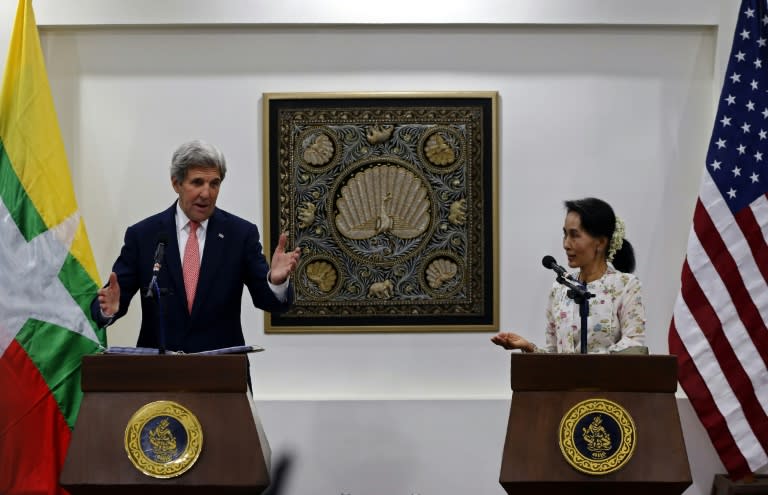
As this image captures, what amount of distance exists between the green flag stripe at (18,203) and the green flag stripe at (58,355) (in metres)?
0.38

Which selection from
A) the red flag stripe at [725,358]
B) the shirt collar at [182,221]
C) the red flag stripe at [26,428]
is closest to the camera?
the shirt collar at [182,221]

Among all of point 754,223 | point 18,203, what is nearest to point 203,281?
point 18,203

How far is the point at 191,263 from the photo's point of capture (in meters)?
3.20

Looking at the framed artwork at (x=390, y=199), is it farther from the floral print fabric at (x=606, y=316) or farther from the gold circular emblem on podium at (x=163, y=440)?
the gold circular emblem on podium at (x=163, y=440)

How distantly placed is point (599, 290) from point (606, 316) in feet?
0.32

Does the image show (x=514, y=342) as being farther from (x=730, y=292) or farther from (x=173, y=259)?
(x=730, y=292)

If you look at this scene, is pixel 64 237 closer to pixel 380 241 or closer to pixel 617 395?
pixel 380 241

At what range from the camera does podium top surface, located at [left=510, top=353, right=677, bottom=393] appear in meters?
2.69

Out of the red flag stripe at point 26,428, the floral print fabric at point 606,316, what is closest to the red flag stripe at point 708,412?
the floral print fabric at point 606,316

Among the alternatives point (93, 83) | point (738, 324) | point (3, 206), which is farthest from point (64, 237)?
point (738, 324)

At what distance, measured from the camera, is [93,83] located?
4445 millimetres

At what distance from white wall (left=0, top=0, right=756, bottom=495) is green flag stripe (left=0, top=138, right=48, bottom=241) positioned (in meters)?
0.60

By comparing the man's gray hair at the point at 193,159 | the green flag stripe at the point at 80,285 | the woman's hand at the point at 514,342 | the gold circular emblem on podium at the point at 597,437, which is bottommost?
the gold circular emblem on podium at the point at 597,437

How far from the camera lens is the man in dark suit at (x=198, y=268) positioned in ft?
10.3
